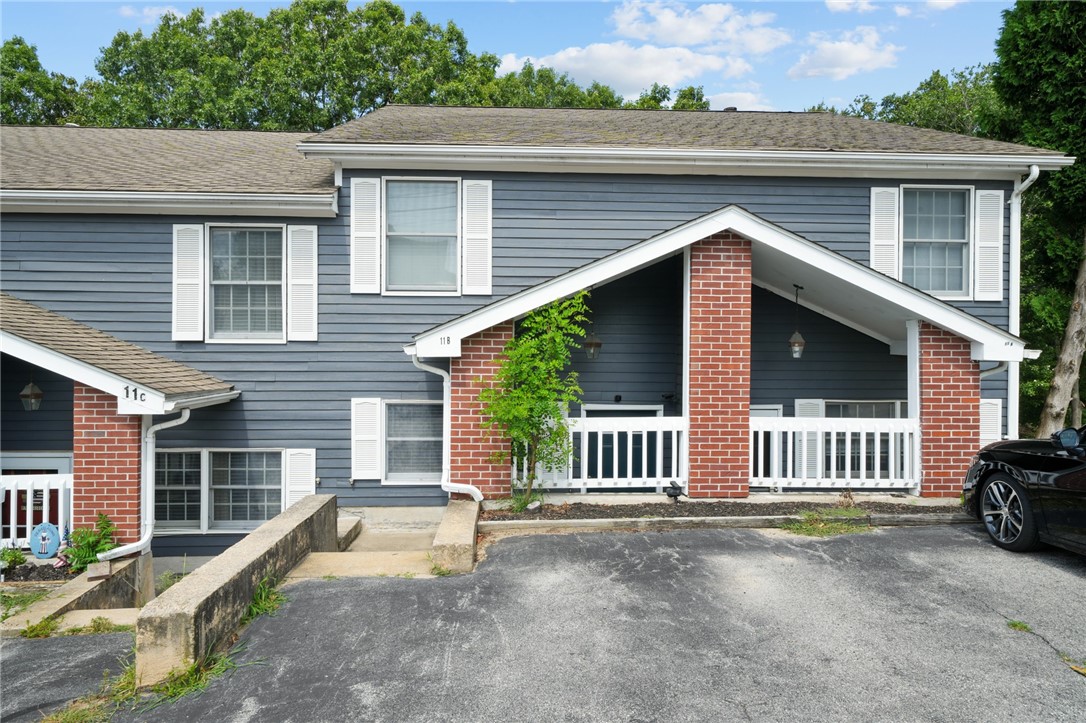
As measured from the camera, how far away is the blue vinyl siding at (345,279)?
863 cm

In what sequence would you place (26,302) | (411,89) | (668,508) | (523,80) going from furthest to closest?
(523,80)
(411,89)
(26,302)
(668,508)

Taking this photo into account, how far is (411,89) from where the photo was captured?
2291cm

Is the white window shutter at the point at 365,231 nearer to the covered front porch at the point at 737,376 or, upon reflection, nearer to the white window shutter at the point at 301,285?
the white window shutter at the point at 301,285

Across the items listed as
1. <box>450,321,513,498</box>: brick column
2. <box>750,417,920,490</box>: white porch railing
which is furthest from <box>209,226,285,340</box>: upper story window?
<box>750,417,920,490</box>: white porch railing

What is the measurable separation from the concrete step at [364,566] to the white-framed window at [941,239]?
7.66 m

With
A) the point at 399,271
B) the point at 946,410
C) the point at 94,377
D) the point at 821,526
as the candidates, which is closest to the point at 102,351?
the point at 94,377

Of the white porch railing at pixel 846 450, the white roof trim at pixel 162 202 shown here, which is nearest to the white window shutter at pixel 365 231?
the white roof trim at pixel 162 202

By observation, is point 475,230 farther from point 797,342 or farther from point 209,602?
point 209,602

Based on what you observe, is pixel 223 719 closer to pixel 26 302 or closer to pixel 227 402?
pixel 227 402

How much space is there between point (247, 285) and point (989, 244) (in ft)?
35.5

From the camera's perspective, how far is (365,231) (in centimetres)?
870

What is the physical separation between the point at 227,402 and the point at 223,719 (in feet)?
20.8

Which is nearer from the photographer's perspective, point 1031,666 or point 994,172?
point 1031,666

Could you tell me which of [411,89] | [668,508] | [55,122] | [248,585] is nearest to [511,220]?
[668,508]
